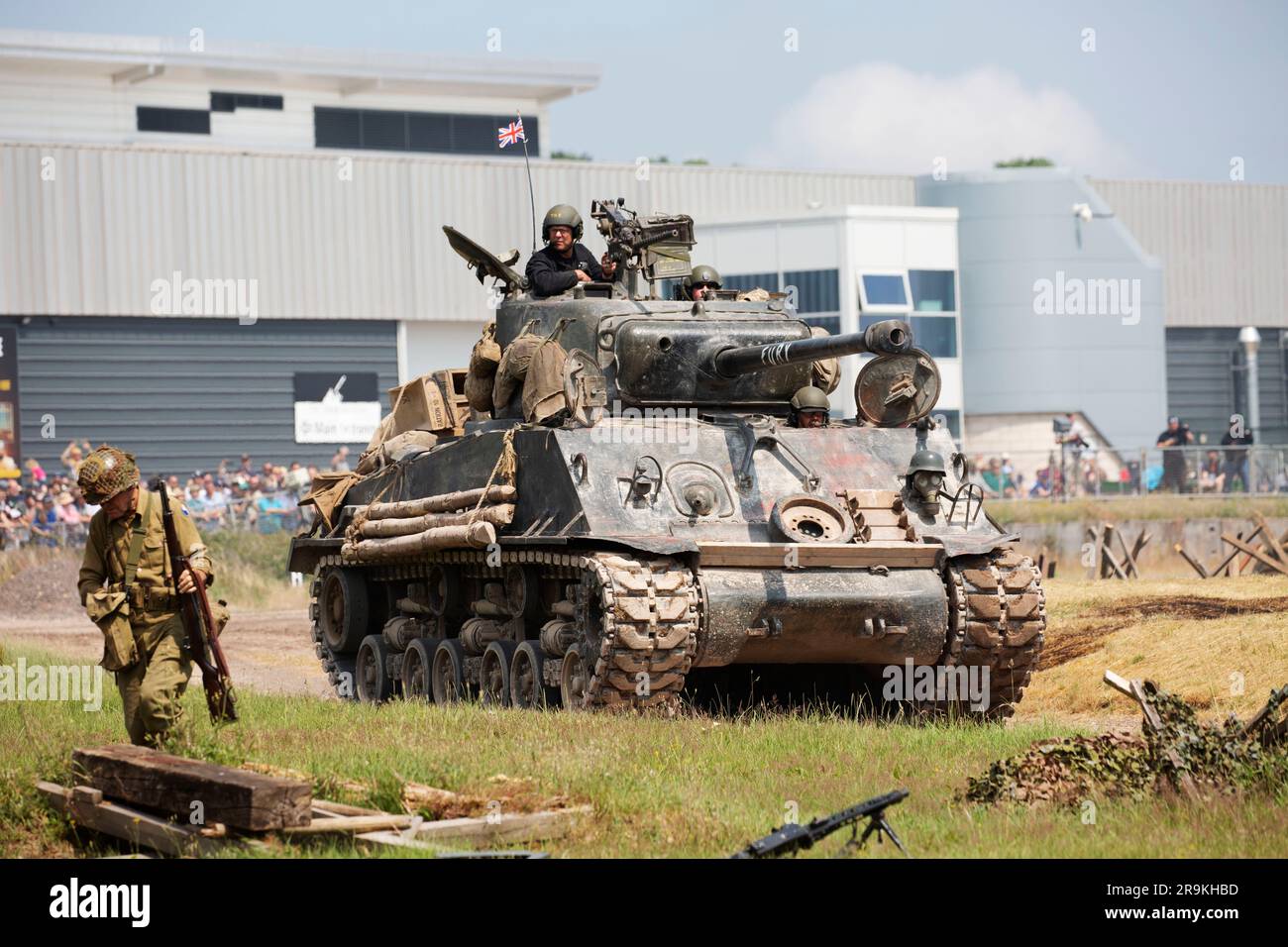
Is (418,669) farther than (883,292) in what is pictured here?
No

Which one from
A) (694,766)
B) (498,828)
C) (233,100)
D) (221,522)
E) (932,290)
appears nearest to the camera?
(498,828)

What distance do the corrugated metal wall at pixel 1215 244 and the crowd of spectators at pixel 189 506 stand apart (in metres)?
25.1

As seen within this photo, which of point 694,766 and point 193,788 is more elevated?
point 193,788

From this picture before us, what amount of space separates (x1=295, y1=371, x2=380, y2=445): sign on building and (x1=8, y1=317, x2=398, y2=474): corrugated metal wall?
0.17 meters

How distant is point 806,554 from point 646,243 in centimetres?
407

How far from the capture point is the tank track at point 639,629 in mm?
14062

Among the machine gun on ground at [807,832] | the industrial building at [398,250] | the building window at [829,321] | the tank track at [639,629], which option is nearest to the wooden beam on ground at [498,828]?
the machine gun on ground at [807,832]

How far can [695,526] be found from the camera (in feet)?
49.2

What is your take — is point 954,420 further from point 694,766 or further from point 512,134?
point 694,766

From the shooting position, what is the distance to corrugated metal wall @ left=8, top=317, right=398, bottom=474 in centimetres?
4231

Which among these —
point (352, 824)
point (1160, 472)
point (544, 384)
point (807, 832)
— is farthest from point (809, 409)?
point (1160, 472)

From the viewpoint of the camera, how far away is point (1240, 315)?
55.2 meters

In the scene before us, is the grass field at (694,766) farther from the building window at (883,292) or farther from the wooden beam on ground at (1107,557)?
the building window at (883,292)
